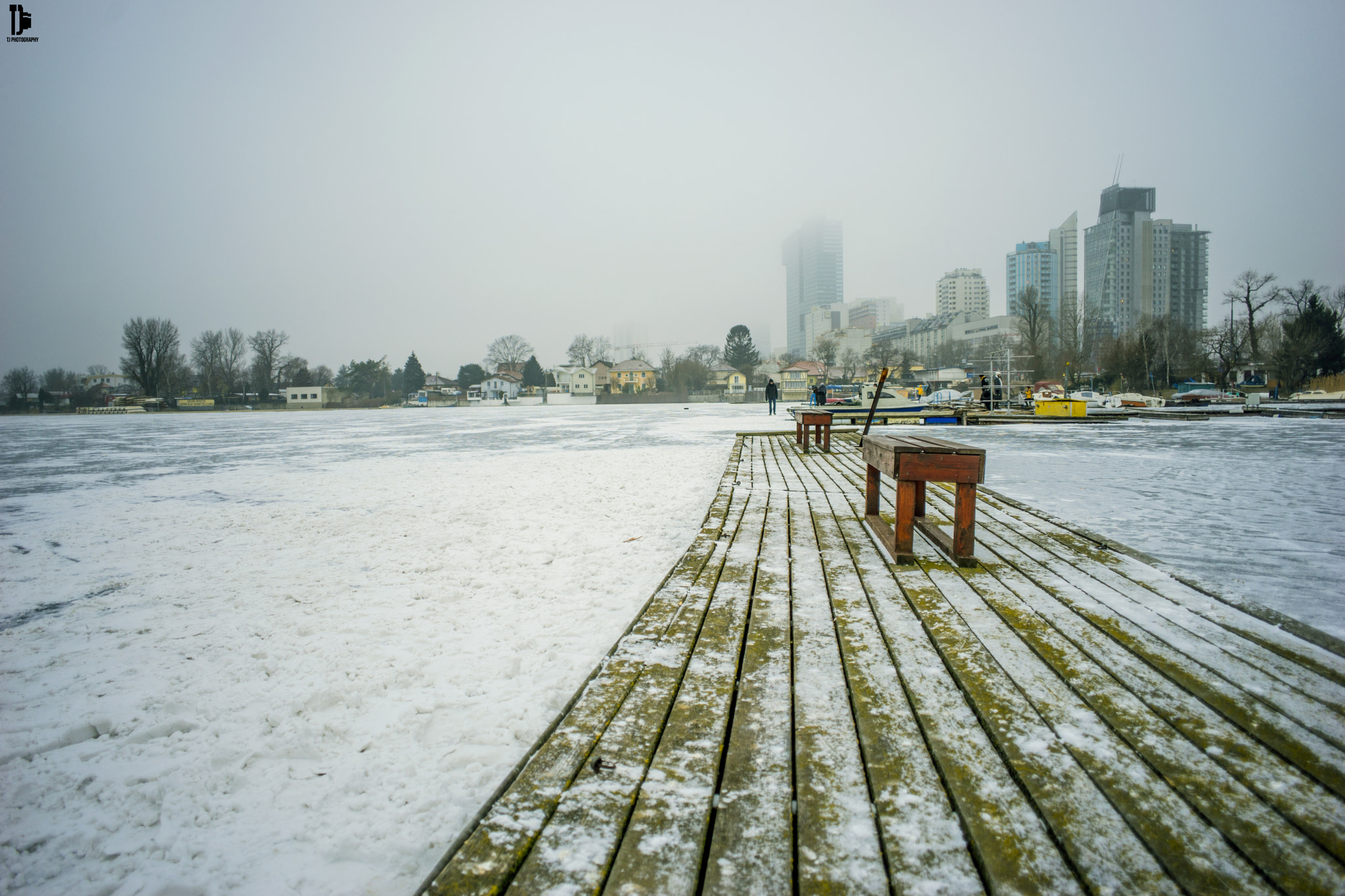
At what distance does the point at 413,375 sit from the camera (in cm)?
10019

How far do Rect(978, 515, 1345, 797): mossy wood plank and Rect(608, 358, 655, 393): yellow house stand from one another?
95390 millimetres

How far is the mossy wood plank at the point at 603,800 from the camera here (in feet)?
4.49

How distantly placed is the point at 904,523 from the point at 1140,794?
2.29 m

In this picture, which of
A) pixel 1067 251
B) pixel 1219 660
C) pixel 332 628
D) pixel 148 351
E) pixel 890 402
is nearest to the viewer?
pixel 1219 660

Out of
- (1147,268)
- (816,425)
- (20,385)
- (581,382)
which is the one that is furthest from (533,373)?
(1147,268)

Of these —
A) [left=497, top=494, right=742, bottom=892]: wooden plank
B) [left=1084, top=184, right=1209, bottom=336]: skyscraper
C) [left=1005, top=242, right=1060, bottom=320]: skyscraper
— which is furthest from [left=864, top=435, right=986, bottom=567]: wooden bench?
[left=1005, top=242, right=1060, bottom=320]: skyscraper

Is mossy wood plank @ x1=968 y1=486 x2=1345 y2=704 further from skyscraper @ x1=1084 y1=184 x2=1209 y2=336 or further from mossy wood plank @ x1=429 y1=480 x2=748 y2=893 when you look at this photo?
skyscraper @ x1=1084 y1=184 x2=1209 y2=336

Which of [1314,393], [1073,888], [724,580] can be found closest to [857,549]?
[724,580]

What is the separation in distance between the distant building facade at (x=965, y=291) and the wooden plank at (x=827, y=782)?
198 m

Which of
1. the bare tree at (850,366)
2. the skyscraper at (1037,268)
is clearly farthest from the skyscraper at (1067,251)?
the bare tree at (850,366)

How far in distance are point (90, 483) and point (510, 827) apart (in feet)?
36.7

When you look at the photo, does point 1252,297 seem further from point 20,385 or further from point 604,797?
point 20,385

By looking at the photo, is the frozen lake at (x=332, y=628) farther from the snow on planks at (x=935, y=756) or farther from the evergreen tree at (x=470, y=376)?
the evergreen tree at (x=470, y=376)

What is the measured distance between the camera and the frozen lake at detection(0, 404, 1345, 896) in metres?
1.75
